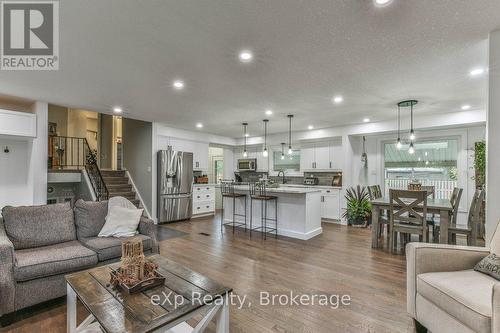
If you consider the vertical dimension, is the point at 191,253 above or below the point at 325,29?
below

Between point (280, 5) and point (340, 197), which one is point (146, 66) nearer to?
point (280, 5)

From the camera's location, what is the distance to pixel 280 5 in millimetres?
1837

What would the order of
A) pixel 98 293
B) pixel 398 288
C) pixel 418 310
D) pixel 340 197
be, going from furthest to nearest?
pixel 340 197
pixel 398 288
pixel 418 310
pixel 98 293

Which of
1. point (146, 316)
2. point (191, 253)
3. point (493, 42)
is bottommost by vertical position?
point (191, 253)

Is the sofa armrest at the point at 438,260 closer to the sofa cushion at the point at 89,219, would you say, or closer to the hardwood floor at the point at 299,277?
the hardwood floor at the point at 299,277

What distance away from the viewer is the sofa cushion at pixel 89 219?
3.01m

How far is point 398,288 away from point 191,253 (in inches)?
111

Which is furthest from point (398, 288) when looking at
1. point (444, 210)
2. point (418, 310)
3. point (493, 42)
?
point (493, 42)

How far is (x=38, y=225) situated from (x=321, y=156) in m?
6.31

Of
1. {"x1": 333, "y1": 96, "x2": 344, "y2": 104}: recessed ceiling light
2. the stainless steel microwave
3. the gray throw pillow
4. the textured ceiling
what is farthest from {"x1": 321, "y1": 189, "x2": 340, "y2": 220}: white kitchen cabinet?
the gray throw pillow

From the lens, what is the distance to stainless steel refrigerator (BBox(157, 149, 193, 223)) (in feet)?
20.6

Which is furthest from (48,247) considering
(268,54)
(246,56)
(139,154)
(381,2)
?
(139,154)

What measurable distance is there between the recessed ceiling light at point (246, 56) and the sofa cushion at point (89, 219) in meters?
2.56

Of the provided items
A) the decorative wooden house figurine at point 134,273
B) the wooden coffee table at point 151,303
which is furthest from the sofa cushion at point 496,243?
the decorative wooden house figurine at point 134,273
